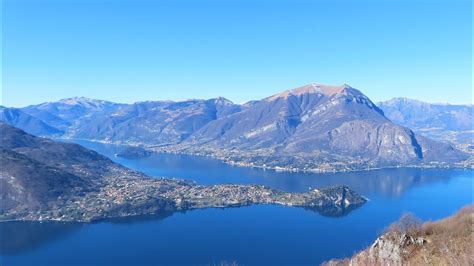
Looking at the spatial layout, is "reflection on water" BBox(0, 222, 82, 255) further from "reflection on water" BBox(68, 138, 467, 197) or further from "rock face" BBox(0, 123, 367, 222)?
"reflection on water" BBox(68, 138, 467, 197)

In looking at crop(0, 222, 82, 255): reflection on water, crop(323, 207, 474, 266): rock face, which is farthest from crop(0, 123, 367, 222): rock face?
crop(323, 207, 474, 266): rock face

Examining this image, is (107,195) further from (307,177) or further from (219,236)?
(307,177)

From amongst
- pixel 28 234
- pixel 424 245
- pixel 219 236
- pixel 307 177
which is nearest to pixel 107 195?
pixel 28 234

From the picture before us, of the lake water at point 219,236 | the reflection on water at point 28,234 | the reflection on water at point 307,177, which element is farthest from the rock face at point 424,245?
the reflection on water at point 307,177

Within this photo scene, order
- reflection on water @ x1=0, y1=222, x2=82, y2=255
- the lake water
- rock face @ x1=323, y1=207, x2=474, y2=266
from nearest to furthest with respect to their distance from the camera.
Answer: rock face @ x1=323, y1=207, x2=474, y2=266 → the lake water → reflection on water @ x1=0, y1=222, x2=82, y2=255

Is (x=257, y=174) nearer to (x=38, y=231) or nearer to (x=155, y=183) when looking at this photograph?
(x=155, y=183)

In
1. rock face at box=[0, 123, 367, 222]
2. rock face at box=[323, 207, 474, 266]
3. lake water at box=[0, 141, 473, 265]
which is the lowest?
lake water at box=[0, 141, 473, 265]

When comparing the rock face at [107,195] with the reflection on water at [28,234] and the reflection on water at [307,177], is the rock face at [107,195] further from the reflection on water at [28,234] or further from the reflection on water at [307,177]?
the reflection on water at [307,177]

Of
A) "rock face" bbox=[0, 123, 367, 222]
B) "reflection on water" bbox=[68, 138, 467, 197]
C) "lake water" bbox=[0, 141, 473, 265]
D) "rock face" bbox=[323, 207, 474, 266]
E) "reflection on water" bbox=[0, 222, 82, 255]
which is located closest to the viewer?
"rock face" bbox=[323, 207, 474, 266]
